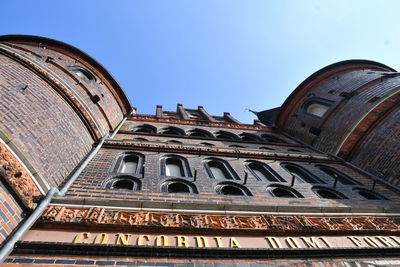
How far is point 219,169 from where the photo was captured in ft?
26.7

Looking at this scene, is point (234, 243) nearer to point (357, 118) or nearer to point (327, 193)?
point (327, 193)

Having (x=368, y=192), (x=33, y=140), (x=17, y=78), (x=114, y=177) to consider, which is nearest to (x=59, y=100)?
(x=17, y=78)

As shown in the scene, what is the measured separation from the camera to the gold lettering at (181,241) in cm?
384

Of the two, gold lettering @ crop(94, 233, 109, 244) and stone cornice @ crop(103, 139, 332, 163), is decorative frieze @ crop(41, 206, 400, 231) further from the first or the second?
stone cornice @ crop(103, 139, 332, 163)

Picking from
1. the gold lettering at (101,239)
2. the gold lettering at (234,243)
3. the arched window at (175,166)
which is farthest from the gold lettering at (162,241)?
the arched window at (175,166)

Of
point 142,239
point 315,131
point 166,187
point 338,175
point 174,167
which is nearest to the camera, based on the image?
point 142,239

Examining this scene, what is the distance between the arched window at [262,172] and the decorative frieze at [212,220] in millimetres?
2269

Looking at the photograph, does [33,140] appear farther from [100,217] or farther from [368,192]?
[368,192]

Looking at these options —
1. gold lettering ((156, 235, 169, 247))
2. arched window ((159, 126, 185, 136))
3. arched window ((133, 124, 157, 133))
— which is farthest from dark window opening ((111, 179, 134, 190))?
arched window ((159, 126, 185, 136))

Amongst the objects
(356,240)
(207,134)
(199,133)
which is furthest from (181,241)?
(199,133)

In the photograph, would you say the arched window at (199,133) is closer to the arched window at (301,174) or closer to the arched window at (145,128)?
the arched window at (145,128)

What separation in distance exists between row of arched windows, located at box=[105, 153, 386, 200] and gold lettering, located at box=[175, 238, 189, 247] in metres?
1.84

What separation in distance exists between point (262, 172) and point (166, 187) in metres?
3.61

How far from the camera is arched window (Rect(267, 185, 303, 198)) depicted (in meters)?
6.55
